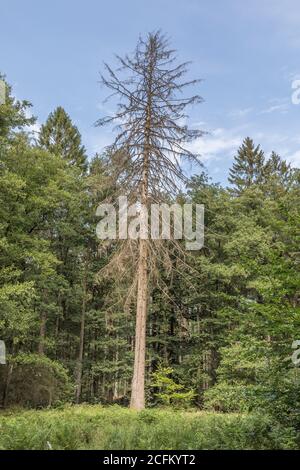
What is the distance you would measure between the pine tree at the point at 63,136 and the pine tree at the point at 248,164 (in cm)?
1284

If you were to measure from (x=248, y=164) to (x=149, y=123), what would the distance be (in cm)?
1958

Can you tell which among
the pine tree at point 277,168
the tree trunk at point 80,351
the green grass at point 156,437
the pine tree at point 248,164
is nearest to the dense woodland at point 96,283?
the tree trunk at point 80,351

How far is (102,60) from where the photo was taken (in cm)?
1494

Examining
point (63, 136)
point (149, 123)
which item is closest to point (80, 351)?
point (149, 123)

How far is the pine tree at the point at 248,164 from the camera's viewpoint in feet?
106

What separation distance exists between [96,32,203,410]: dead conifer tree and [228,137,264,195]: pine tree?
17.9 metres

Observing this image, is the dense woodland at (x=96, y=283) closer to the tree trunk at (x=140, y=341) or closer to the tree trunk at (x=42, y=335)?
the tree trunk at (x=42, y=335)

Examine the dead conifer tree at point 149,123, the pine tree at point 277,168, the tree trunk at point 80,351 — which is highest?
the pine tree at point 277,168

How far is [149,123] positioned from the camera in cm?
1529

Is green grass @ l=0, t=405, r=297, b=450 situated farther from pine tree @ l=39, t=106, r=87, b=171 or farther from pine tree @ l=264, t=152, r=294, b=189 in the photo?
pine tree @ l=264, t=152, r=294, b=189

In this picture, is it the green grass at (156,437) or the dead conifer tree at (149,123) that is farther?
the dead conifer tree at (149,123)

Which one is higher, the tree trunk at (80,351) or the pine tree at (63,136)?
the pine tree at (63,136)

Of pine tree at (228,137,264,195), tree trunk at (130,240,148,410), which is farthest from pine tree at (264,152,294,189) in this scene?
tree trunk at (130,240,148,410)

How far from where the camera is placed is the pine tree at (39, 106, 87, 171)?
28.5 m
